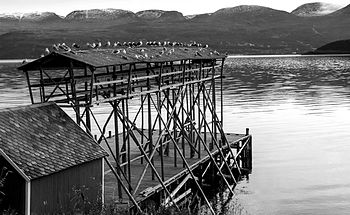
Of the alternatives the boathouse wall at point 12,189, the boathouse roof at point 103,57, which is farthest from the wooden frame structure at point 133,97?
the boathouse wall at point 12,189

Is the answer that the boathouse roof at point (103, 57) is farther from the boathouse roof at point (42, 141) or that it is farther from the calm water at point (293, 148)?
the calm water at point (293, 148)

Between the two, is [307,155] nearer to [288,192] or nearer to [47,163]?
[288,192]

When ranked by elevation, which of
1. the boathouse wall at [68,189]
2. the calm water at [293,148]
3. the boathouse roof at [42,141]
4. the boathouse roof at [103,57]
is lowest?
the calm water at [293,148]

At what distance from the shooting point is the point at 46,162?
59.5ft

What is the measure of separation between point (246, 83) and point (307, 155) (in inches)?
2681

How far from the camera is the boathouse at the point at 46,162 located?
683 inches

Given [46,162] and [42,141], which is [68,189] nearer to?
[46,162]

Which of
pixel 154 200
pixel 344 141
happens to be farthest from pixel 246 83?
pixel 154 200

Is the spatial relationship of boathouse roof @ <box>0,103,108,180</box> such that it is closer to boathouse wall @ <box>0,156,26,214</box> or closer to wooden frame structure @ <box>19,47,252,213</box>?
boathouse wall @ <box>0,156,26,214</box>

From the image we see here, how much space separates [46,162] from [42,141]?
110 cm

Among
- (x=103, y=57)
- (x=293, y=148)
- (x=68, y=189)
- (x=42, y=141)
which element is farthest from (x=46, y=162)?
(x=293, y=148)

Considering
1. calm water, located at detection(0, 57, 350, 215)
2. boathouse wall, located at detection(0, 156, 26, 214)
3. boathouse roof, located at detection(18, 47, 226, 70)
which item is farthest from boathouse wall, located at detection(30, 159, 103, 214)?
calm water, located at detection(0, 57, 350, 215)

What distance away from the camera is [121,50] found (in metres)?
24.8

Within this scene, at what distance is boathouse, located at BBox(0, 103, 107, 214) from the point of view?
1736 cm
